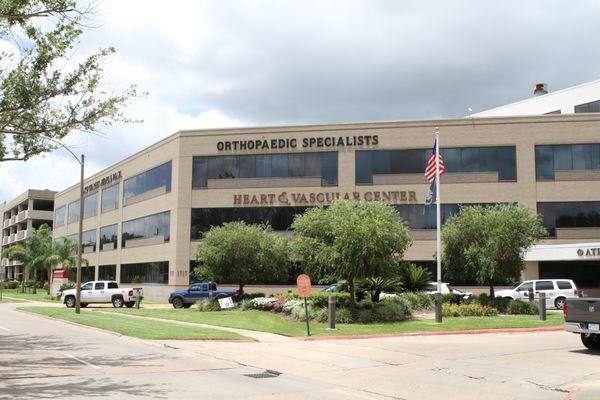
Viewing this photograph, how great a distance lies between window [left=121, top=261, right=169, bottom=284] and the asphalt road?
27081 millimetres

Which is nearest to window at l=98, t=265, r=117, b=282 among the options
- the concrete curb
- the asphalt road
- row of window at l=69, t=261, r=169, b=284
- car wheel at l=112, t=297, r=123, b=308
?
row of window at l=69, t=261, r=169, b=284

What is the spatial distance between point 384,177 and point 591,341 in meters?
27.4

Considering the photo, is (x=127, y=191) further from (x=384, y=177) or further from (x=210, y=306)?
(x=210, y=306)

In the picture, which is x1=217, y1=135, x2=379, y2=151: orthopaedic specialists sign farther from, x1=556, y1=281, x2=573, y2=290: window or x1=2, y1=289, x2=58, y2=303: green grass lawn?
x1=2, y1=289, x2=58, y2=303: green grass lawn

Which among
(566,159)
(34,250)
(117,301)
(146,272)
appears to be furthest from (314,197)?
(34,250)

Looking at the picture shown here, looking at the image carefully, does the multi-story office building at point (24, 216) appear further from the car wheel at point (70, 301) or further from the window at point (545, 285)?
the window at point (545, 285)

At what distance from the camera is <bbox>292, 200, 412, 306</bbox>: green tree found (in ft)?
79.6

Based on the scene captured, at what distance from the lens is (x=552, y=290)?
3281cm

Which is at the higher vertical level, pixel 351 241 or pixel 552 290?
pixel 351 241

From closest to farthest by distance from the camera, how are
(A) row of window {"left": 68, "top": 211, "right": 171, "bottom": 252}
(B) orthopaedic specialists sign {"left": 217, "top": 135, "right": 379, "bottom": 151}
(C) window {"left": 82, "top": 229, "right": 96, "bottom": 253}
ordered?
(B) orthopaedic specialists sign {"left": 217, "top": 135, "right": 379, "bottom": 151}
(A) row of window {"left": 68, "top": 211, "right": 171, "bottom": 252}
(C) window {"left": 82, "top": 229, "right": 96, "bottom": 253}

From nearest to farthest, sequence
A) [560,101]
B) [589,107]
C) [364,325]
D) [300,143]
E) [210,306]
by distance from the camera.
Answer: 1. [364,325]
2. [210,306]
3. [300,143]
4. [589,107]
5. [560,101]

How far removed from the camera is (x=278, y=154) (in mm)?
44562

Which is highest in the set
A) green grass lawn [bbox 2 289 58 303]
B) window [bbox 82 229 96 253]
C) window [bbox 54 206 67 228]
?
window [bbox 54 206 67 228]

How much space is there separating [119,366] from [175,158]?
34.4 m
